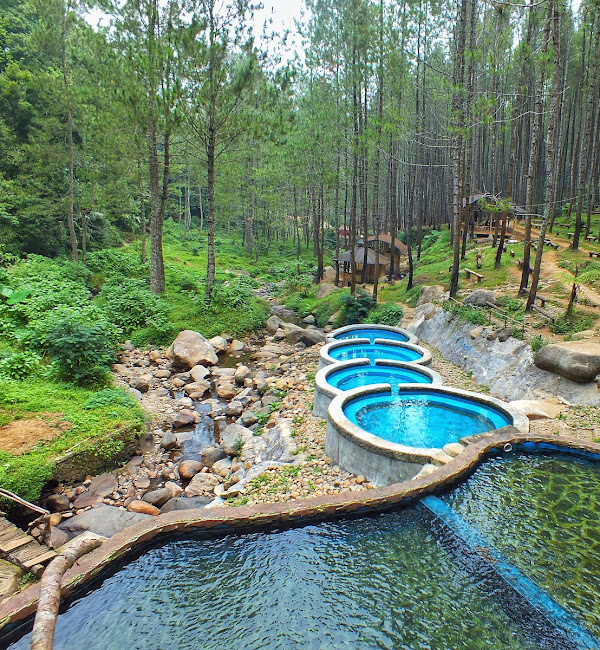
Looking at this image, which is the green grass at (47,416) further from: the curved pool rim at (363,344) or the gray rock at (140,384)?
the curved pool rim at (363,344)

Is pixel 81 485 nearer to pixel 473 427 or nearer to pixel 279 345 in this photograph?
pixel 473 427

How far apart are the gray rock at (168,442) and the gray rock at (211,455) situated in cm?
70

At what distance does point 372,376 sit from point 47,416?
749 centimetres

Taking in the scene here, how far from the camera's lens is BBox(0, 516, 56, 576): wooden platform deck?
14.4ft

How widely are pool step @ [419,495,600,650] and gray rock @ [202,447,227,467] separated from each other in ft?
14.6

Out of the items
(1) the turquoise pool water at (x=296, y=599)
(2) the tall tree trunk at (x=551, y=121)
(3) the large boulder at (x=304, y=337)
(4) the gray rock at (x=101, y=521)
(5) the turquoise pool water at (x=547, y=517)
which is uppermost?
(2) the tall tree trunk at (x=551, y=121)

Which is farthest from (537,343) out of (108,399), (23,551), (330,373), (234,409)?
(23,551)

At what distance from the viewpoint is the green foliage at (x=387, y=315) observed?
16.2m

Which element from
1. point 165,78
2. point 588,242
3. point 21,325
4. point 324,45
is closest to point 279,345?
point 21,325

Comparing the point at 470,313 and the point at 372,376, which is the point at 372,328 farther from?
the point at 372,376

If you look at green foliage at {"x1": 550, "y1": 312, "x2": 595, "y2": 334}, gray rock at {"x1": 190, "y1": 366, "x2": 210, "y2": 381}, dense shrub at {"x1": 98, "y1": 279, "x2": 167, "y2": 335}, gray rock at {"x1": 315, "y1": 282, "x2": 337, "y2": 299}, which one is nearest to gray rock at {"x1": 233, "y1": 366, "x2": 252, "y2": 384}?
gray rock at {"x1": 190, "y1": 366, "x2": 210, "y2": 381}

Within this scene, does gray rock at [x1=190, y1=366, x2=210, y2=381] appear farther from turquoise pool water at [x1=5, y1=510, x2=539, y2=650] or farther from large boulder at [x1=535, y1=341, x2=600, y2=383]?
large boulder at [x1=535, y1=341, x2=600, y2=383]

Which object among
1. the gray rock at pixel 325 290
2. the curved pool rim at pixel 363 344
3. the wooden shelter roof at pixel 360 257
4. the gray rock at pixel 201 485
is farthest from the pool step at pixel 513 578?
the wooden shelter roof at pixel 360 257

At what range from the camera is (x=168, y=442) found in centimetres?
850
